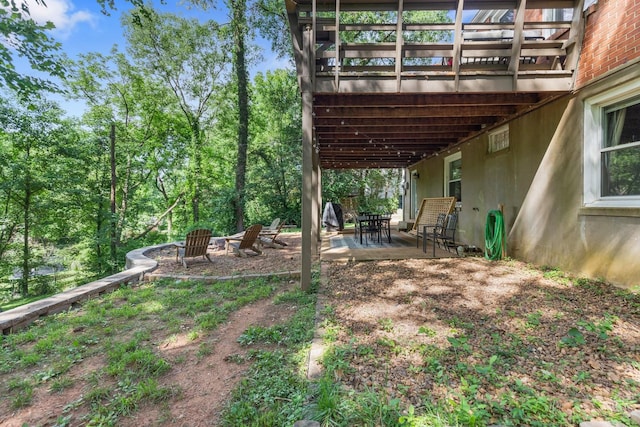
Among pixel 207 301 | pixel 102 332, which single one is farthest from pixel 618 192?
pixel 102 332

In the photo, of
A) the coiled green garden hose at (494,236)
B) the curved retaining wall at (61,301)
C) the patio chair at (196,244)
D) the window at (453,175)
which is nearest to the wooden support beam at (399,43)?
the coiled green garden hose at (494,236)

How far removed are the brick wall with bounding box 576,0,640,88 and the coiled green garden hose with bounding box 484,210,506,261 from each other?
228 cm

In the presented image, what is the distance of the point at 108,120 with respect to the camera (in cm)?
1223

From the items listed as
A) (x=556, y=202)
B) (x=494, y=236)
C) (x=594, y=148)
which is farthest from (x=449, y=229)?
(x=594, y=148)

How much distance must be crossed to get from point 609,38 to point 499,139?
2344 millimetres

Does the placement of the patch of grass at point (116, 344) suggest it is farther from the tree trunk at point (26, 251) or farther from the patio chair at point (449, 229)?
the tree trunk at point (26, 251)

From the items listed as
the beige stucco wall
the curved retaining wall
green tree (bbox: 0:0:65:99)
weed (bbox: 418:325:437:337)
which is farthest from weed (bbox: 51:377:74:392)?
the beige stucco wall

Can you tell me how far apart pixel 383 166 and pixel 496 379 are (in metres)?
10.1

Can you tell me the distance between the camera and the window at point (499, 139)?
544 cm

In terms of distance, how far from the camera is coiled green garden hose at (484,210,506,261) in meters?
5.15

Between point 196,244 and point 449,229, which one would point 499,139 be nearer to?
point 449,229

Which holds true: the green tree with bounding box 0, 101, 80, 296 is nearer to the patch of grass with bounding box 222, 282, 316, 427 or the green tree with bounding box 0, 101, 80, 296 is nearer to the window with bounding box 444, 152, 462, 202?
the patch of grass with bounding box 222, 282, 316, 427

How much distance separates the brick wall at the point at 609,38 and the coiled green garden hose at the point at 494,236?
7.47 feet

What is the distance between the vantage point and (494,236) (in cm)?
529
